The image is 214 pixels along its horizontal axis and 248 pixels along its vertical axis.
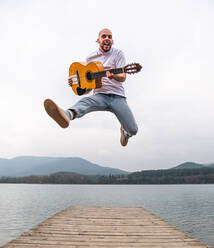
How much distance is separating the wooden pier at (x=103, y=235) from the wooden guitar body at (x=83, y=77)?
14.6 ft

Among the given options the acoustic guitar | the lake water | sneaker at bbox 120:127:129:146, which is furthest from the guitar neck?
the lake water

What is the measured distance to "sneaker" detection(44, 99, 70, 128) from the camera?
417 cm

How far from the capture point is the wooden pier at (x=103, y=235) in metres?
7.46

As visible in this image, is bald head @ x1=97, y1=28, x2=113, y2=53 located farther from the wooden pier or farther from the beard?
A: the wooden pier

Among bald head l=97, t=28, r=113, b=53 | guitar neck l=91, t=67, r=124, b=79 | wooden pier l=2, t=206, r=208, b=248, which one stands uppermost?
bald head l=97, t=28, r=113, b=53

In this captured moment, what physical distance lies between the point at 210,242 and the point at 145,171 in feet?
465

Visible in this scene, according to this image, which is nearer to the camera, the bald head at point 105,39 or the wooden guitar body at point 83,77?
the bald head at point 105,39

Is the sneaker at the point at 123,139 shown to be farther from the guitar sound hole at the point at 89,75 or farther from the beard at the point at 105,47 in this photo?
the beard at the point at 105,47

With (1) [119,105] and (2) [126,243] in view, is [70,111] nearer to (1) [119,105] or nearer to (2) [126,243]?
(1) [119,105]

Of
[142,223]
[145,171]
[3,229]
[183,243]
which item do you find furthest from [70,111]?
[145,171]

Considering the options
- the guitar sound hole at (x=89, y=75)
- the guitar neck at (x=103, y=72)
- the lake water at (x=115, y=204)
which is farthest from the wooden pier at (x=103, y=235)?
the lake water at (x=115, y=204)

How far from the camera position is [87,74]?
5.00m

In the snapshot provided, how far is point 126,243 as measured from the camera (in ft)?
25.4

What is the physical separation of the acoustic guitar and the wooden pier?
448 cm
